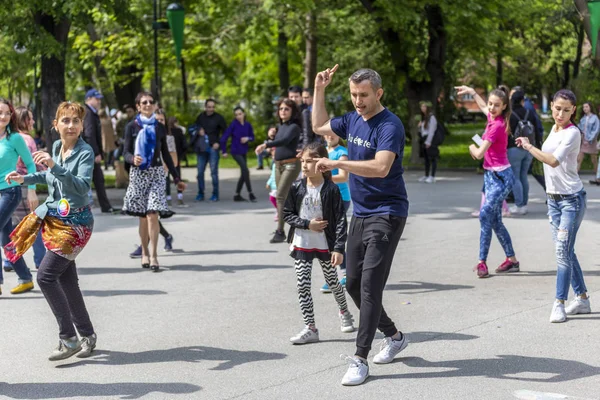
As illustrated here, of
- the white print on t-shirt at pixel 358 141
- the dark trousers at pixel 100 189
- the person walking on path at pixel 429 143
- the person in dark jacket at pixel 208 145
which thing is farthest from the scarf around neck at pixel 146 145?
the person walking on path at pixel 429 143

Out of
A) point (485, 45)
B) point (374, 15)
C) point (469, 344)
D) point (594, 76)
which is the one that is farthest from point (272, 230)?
point (594, 76)

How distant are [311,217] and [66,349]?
1.99 meters

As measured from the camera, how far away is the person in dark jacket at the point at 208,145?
1797 centimetres

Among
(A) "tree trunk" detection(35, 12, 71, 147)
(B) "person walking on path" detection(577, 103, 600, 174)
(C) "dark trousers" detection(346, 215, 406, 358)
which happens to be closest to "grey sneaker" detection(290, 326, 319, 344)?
(C) "dark trousers" detection(346, 215, 406, 358)

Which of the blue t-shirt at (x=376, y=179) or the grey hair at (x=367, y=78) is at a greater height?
the grey hair at (x=367, y=78)

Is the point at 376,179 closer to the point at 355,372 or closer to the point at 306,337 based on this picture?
the point at 355,372

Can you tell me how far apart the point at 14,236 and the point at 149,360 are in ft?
Answer: 4.03

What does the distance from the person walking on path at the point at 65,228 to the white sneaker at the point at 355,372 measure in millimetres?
1935

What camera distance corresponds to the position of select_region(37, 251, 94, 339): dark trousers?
6.40m

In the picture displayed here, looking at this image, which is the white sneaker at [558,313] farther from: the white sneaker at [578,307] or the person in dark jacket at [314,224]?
the person in dark jacket at [314,224]

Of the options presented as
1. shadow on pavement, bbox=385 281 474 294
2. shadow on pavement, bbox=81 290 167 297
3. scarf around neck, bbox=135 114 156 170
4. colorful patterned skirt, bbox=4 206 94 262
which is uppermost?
scarf around neck, bbox=135 114 156 170

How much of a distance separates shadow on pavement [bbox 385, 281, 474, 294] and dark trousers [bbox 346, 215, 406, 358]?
288 cm

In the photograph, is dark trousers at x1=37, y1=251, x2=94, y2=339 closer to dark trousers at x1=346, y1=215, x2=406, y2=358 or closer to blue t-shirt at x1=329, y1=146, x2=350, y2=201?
dark trousers at x1=346, y1=215, x2=406, y2=358

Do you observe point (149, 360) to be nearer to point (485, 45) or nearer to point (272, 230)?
point (272, 230)
